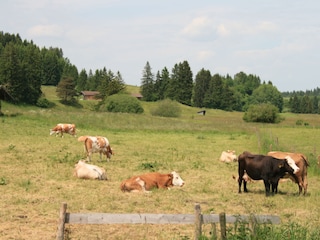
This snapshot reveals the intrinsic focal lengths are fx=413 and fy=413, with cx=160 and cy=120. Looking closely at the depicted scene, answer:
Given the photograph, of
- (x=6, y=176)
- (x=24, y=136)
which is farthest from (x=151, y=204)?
(x=24, y=136)

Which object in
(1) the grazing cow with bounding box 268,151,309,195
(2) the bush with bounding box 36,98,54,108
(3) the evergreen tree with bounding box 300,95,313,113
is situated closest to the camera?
(1) the grazing cow with bounding box 268,151,309,195

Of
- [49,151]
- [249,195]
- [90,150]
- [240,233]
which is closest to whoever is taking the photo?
[240,233]

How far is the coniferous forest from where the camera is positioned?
291ft

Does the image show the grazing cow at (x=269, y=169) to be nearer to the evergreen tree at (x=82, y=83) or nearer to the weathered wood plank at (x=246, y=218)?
the weathered wood plank at (x=246, y=218)

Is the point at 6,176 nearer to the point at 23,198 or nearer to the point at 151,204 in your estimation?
the point at 23,198

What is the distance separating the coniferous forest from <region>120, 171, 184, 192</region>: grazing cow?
66.0 metres

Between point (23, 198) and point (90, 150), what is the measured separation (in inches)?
311

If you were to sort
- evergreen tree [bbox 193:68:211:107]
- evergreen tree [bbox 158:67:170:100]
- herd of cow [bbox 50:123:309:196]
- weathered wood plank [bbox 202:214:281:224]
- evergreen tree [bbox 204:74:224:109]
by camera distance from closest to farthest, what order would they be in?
weathered wood plank [bbox 202:214:281:224], herd of cow [bbox 50:123:309:196], evergreen tree [bbox 158:67:170:100], evergreen tree [bbox 204:74:224:109], evergreen tree [bbox 193:68:211:107]

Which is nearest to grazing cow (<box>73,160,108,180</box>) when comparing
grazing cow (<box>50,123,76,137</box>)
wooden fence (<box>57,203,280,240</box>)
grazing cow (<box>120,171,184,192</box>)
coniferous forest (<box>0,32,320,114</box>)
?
grazing cow (<box>120,171,184,192</box>)

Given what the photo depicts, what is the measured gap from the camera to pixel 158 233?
8.65 meters

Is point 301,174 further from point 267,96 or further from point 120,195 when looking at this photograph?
point 267,96

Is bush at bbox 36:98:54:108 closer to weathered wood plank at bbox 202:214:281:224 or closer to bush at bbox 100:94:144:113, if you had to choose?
bush at bbox 100:94:144:113

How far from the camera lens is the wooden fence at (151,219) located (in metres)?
7.23

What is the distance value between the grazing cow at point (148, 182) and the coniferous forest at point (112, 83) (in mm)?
66031
